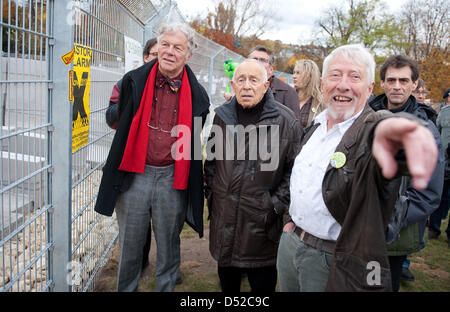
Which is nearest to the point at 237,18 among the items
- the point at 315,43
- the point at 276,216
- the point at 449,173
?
the point at 315,43

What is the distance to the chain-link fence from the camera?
1816 millimetres

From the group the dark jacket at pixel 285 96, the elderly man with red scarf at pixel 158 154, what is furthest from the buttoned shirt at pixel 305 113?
the elderly man with red scarf at pixel 158 154

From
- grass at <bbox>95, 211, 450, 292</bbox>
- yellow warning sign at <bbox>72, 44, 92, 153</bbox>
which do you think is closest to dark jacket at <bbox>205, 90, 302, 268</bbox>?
yellow warning sign at <bbox>72, 44, 92, 153</bbox>

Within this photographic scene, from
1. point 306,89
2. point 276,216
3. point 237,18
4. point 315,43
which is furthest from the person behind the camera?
point 315,43

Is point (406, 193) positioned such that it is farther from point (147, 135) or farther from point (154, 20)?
point (154, 20)

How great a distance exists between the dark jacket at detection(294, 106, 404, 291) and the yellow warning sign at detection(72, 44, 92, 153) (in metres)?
1.74

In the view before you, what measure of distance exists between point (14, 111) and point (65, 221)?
0.92m

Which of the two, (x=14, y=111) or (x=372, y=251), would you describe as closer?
(x=372, y=251)

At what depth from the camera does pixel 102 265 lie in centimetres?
362

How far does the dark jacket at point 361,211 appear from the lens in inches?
57.2

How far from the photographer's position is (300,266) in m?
1.92

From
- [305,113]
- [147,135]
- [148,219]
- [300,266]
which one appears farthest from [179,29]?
[305,113]
